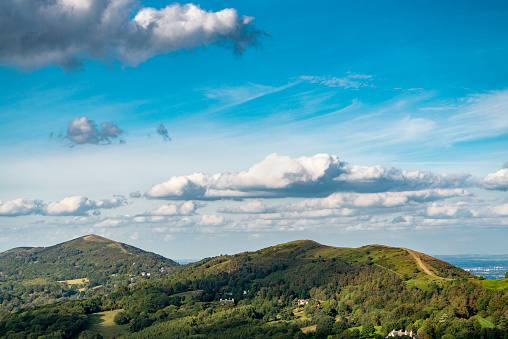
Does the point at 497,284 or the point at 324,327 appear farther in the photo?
the point at 324,327

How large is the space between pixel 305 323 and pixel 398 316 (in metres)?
45.0

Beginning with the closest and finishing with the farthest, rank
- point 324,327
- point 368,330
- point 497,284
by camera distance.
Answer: point 368,330 < point 497,284 < point 324,327

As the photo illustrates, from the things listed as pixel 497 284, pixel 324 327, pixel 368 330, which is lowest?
pixel 324 327

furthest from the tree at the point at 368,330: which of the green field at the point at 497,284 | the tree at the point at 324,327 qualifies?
the green field at the point at 497,284

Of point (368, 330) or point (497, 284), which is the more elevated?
point (497, 284)

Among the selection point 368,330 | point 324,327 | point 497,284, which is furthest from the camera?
point 324,327

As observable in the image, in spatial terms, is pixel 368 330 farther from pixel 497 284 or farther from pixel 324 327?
pixel 497 284

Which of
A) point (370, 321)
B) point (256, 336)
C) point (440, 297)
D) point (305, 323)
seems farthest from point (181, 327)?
point (440, 297)

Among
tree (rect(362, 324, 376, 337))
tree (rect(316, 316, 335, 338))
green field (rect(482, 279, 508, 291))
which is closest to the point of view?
green field (rect(482, 279, 508, 291))

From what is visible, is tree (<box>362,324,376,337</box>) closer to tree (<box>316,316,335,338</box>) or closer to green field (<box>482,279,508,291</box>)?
tree (<box>316,316,335,338</box>)

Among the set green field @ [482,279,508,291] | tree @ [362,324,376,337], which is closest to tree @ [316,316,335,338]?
tree @ [362,324,376,337]

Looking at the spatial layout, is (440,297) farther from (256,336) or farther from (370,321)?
(256,336)

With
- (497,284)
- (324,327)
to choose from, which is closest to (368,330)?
(324,327)

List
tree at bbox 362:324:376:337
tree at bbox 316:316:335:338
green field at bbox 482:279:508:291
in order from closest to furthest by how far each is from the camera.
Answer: green field at bbox 482:279:508:291 < tree at bbox 362:324:376:337 < tree at bbox 316:316:335:338
